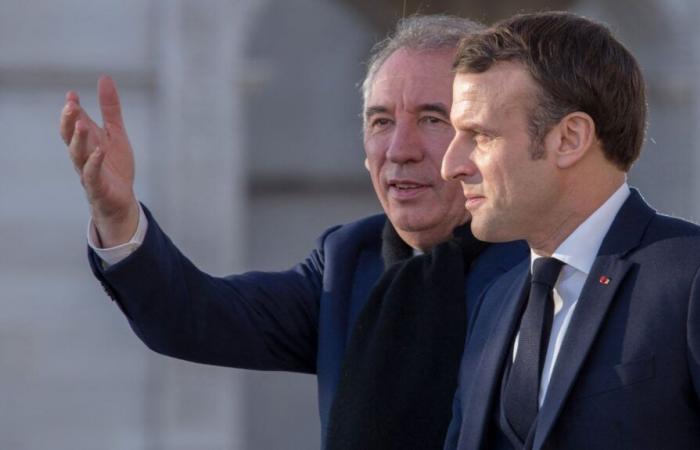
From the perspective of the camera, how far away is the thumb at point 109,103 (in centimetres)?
302

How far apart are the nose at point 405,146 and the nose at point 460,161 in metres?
0.70

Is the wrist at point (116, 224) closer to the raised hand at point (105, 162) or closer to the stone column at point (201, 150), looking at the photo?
the raised hand at point (105, 162)

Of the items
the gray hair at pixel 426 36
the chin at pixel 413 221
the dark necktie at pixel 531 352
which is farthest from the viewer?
the gray hair at pixel 426 36

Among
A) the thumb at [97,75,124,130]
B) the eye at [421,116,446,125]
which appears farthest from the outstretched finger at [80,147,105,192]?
the eye at [421,116,446,125]

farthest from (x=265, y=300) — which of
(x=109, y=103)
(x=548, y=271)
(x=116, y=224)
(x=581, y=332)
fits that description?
(x=581, y=332)

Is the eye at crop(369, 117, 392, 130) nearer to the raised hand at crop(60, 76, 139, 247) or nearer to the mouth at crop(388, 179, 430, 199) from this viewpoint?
the mouth at crop(388, 179, 430, 199)

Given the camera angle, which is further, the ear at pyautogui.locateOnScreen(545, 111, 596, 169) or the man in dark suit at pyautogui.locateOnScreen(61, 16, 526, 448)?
the man in dark suit at pyautogui.locateOnScreen(61, 16, 526, 448)

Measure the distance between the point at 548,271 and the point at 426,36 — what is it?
1022 mm

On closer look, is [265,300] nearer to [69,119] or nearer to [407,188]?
[407,188]

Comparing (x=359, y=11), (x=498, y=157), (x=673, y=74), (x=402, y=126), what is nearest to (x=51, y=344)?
(x=359, y=11)

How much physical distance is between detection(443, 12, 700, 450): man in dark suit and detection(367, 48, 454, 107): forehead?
0.70m

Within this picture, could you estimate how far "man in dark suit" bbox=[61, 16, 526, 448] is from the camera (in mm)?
3082

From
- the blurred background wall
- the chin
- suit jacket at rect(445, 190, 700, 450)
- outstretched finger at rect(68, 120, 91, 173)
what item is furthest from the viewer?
the blurred background wall

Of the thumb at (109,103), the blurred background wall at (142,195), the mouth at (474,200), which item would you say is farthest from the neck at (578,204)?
the blurred background wall at (142,195)
